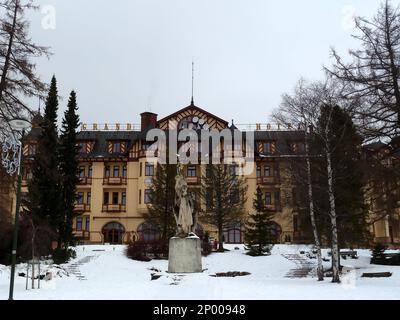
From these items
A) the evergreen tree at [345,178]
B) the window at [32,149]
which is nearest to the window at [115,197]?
the evergreen tree at [345,178]

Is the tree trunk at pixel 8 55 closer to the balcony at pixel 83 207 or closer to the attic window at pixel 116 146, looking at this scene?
the balcony at pixel 83 207

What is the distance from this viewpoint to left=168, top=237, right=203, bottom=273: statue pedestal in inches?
816

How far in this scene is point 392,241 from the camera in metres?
50.8

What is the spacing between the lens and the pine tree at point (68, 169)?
37156 mm

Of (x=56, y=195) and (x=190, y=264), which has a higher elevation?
(x=56, y=195)

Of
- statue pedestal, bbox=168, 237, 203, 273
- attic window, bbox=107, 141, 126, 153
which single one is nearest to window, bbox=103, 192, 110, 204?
attic window, bbox=107, 141, 126, 153

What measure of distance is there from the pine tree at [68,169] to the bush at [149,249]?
502 cm

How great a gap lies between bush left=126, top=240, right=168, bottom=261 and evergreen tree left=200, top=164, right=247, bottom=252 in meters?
5.57

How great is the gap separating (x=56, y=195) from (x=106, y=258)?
632cm

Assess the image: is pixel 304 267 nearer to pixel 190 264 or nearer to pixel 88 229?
pixel 190 264

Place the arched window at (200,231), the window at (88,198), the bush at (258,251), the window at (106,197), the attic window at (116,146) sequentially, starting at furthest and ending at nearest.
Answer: the attic window at (116,146) < the window at (106,197) < the window at (88,198) < the arched window at (200,231) < the bush at (258,251)

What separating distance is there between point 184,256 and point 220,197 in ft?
71.5

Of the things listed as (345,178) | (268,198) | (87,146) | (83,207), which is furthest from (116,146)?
(345,178)
